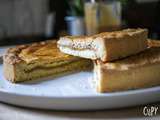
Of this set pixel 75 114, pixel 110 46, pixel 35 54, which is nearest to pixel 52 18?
pixel 35 54

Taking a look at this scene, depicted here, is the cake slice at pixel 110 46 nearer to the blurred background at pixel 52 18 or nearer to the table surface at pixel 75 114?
the table surface at pixel 75 114

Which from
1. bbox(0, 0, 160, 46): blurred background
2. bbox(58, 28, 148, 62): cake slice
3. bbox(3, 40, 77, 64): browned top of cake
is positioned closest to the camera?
bbox(58, 28, 148, 62): cake slice

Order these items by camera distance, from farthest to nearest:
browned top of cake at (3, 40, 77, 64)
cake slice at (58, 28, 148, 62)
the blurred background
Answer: the blurred background < browned top of cake at (3, 40, 77, 64) < cake slice at (58, 28, 148, 62)

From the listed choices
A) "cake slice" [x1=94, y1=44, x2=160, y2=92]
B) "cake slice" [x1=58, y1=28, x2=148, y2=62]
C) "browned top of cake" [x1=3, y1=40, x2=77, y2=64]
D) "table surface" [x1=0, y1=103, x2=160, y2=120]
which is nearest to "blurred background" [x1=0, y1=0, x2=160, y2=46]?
"browned top of cake" [x1=3, y1=40, x2=77, y2=64]

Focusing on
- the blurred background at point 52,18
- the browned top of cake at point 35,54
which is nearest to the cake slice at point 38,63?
the browned top of cake at point 35,54

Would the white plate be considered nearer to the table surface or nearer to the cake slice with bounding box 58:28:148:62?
the table surface

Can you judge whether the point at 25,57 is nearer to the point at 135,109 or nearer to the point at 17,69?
the point at 17,69
